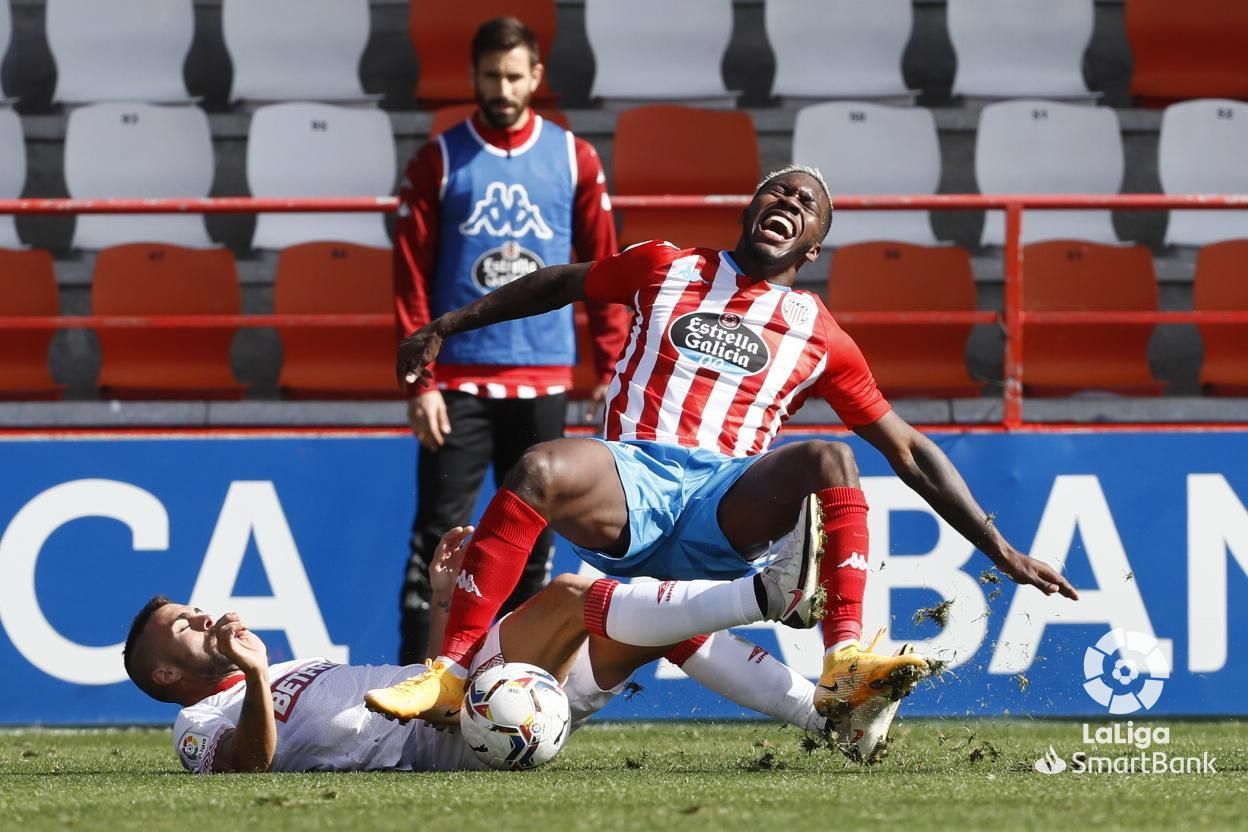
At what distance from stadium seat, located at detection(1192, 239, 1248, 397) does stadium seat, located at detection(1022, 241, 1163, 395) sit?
0.72ft

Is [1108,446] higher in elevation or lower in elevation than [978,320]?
lower

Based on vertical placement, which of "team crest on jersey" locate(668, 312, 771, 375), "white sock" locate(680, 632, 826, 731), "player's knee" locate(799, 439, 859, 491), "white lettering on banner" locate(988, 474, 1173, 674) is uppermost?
"team crest on jersey" locate(668, 312, 771, 375)

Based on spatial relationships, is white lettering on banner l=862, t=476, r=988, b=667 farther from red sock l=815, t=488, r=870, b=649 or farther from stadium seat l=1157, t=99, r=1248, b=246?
stadium seat l=1157, t=99, r=1248, b=246

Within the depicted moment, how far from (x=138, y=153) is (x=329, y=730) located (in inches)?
220

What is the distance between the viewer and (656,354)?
471 centimetres

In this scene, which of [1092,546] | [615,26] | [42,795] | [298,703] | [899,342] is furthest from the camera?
[615,26]

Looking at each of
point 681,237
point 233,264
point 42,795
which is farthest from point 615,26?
point 42,795

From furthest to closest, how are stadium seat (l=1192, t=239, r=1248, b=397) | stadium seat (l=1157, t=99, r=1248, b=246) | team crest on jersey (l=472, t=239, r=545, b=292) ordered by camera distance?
1. stadium seat (l=1157, t=99, r=1248, b=246)
2. stadium seat (l=1192, t=239, r=1248, b=397)
3. team crest on jersey (l=472, t=239, r=545, b=292)

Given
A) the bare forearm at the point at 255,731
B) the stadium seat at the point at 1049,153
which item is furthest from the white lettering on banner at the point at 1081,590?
the stadium seat at the point at 1049,153

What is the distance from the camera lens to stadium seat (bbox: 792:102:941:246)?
928 centimetres

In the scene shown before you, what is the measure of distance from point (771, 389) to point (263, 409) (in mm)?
3891

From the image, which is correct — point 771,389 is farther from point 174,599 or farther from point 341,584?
point 174,599

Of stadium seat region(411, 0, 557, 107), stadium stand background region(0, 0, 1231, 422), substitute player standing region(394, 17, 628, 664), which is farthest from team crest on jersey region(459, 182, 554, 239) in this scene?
stadium seat region(411, 0, 557, 107)

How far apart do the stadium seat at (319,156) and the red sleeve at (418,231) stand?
12.0 feet
